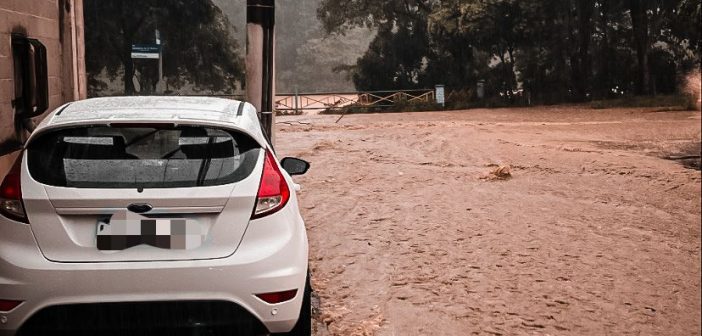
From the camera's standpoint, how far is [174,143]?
12.8 ft

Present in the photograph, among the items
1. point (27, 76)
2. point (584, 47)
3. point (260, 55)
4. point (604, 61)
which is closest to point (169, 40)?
point (584, 47)

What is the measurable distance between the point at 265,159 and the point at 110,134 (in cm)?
78

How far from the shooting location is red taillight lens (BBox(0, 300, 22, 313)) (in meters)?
Answer: 3.59

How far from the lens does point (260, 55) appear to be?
904 centimetres

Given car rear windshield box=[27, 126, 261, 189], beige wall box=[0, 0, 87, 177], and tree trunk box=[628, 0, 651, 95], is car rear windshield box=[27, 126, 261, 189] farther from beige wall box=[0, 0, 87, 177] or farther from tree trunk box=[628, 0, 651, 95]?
tree trunk box=[628, 0, 651, 95]

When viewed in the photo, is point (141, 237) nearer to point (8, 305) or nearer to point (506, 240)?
point (8, 305)

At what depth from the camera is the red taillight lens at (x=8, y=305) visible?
3588 mm

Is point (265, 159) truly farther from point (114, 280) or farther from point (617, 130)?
point (617, 130)

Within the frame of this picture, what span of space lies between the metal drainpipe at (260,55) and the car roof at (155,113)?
14.8ft

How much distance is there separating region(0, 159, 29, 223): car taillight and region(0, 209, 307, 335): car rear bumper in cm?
4

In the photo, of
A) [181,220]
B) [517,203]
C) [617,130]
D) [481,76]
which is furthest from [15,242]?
[481,76]

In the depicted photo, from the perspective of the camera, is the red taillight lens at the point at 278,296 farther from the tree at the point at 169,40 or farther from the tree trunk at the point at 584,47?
the tree at the point at 169,40

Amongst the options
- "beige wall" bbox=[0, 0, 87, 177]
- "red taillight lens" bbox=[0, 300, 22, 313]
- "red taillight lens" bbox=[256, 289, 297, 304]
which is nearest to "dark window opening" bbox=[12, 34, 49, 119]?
"beige wall" bbox=[0, 0, 87, 177]

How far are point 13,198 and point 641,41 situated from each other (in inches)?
1350
